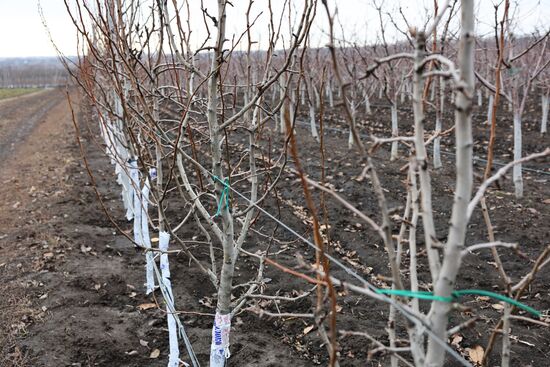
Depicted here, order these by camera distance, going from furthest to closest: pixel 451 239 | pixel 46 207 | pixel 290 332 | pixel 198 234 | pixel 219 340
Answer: pixel 46 207, pixel 198 234, pixel 290 332, pixel 219 340, pixel 451 239

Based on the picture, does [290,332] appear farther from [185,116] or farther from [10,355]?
[185,116]

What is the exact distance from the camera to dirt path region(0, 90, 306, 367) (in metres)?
3.56

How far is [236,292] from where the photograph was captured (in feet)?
15.1

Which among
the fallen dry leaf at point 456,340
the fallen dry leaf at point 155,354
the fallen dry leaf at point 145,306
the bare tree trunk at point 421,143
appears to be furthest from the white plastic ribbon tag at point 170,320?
the fallen dry leaf at point 456,340

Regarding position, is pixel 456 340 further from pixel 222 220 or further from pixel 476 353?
pixel 222 220

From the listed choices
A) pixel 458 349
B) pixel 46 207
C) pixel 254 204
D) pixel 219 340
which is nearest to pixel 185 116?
pixel 254 204

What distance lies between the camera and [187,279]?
4789 millimetres

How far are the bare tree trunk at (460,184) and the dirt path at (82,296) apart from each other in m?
1.59

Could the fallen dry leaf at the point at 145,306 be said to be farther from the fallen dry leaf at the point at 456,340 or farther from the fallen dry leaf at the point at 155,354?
the fallen dry leaf at the point at 456,340

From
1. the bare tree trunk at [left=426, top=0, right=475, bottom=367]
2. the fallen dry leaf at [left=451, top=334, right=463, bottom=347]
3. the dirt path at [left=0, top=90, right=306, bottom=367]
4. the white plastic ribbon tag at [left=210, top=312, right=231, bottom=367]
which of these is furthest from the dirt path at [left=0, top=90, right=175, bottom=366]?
the bare tree trunk at [left=426, top=0, right=475, bottom=367]

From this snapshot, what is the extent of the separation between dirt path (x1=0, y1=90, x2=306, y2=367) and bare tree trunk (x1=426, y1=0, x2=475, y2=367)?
5.21 ft

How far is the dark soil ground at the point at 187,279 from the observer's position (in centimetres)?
359

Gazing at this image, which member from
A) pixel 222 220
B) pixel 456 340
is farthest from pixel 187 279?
pixel 222 220

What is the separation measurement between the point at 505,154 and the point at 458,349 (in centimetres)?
808
